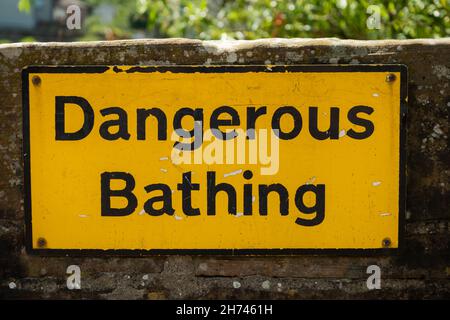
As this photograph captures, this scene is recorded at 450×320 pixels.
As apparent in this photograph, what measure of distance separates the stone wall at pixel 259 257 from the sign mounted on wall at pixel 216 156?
52mm

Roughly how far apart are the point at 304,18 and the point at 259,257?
2.67 meters

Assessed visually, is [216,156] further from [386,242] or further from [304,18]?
[304,18]

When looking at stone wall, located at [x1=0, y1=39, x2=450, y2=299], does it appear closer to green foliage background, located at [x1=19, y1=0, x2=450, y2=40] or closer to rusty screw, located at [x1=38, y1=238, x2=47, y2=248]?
rusty screw, located at [x1=38, y1=238, x2=47, y2=248]

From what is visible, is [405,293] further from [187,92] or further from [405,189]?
[187,92]

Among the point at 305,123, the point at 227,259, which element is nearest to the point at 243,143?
the point at 305,123

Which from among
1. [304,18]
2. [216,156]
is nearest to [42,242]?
[216,156]

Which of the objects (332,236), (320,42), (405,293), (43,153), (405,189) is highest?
(320,42)

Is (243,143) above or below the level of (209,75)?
below

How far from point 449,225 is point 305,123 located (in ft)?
2.22

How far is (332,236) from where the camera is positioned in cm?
229

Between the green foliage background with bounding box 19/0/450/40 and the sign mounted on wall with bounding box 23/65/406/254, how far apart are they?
1164mm

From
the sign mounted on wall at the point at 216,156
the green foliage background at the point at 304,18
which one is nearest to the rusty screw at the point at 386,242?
the sign mounted on wall at the point at 216,156

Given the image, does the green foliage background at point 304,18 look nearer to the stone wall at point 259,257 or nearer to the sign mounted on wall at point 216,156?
the stone wall at point 259,257

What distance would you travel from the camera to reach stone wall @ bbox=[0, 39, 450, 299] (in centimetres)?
226
